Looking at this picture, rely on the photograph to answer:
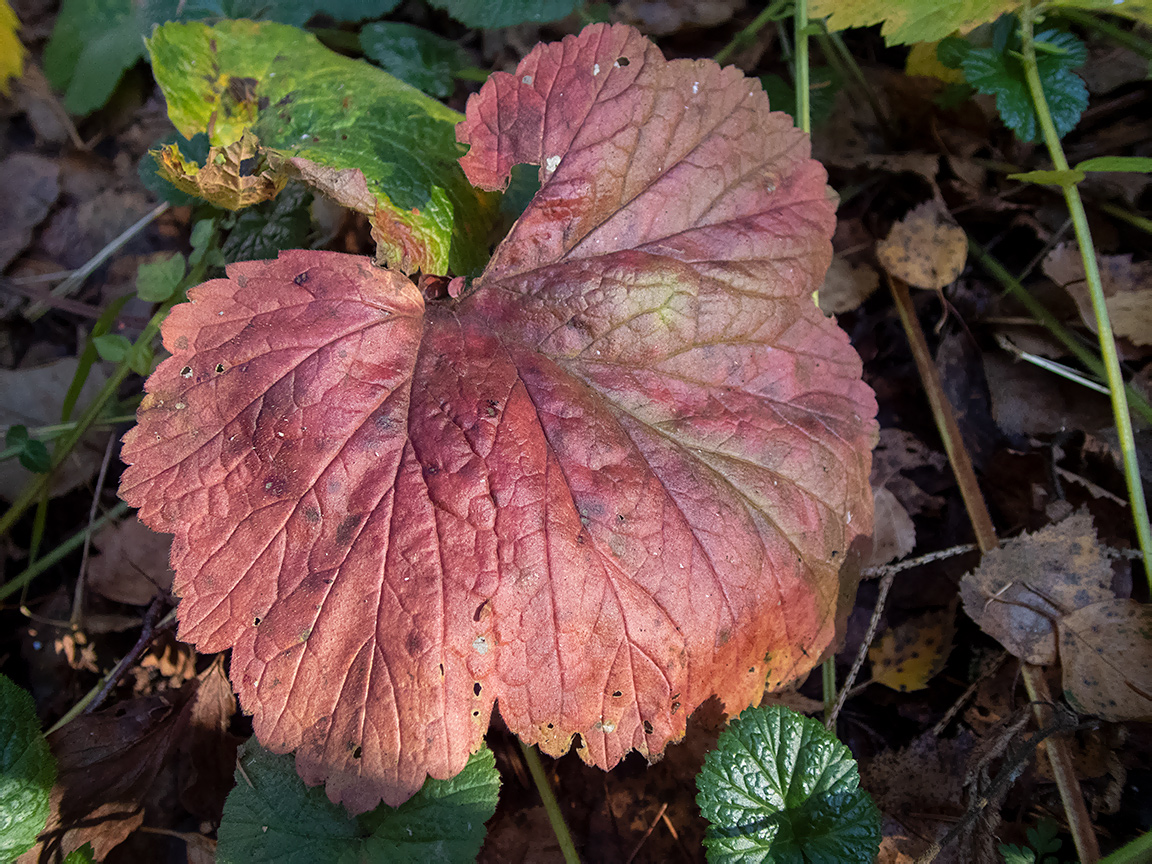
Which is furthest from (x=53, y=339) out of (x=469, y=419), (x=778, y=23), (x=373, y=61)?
(x=778, y=23)

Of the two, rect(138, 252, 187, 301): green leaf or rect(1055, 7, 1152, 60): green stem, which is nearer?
rect(1055, 7, 1152, 60): green stem

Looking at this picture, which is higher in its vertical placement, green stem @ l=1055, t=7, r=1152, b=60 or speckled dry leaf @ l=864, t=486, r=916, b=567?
green stem @ l=1055, t=7, r=1152, b=60

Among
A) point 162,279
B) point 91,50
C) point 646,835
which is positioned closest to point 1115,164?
point 646,835

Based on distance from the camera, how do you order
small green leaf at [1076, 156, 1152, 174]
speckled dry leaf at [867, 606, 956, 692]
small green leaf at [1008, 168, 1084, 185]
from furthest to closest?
speckled dry leaf at [867, 606, 956, 692], small green leaf at [1008, 168, 1084, 185], small green leaf at [1076, 156, 1152, 174]

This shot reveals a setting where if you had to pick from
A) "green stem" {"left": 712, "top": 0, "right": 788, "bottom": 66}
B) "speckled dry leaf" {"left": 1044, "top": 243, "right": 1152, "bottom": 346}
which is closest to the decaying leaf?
"green stem" {"left": 712, "top": 0, "right": 788, "bottom": 66}

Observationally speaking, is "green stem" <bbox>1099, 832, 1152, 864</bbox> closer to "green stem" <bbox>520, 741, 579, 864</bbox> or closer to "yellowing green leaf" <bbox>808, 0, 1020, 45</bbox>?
"green stem" <bbox>520, 741, 579, 864</bbox>

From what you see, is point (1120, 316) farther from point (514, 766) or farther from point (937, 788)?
point (514, 766)

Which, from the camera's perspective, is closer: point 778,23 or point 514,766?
point 514,766
